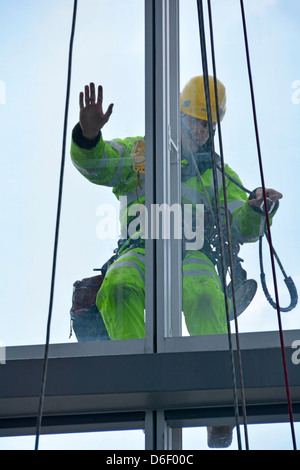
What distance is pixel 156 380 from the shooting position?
3.18 metres

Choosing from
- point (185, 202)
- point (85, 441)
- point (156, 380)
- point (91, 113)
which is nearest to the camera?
point (156, 380)

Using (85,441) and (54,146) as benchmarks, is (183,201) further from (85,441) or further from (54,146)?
(85,441)

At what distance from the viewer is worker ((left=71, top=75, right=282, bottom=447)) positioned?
3.43 metres

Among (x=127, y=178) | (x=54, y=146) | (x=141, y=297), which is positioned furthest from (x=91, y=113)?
(x=141, y=297)

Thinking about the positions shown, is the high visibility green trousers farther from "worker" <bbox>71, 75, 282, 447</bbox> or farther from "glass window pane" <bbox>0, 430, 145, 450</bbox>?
"glass window pane" <bbox>0, 430, 145, 450</bbox>

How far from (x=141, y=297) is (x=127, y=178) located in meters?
0.54

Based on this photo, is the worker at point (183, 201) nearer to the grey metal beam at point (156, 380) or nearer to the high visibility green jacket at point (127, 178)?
the high visibility green jacket at point (127, 178)

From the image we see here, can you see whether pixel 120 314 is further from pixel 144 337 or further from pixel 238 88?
pixel 238 88

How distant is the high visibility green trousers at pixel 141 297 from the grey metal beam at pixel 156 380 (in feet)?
0.28

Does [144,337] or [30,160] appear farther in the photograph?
[30,160]

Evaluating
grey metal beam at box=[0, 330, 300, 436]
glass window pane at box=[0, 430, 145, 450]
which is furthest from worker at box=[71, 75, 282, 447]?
glass window pane at box=[0, 430, 145, 450]

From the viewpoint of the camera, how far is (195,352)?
3188 mm
